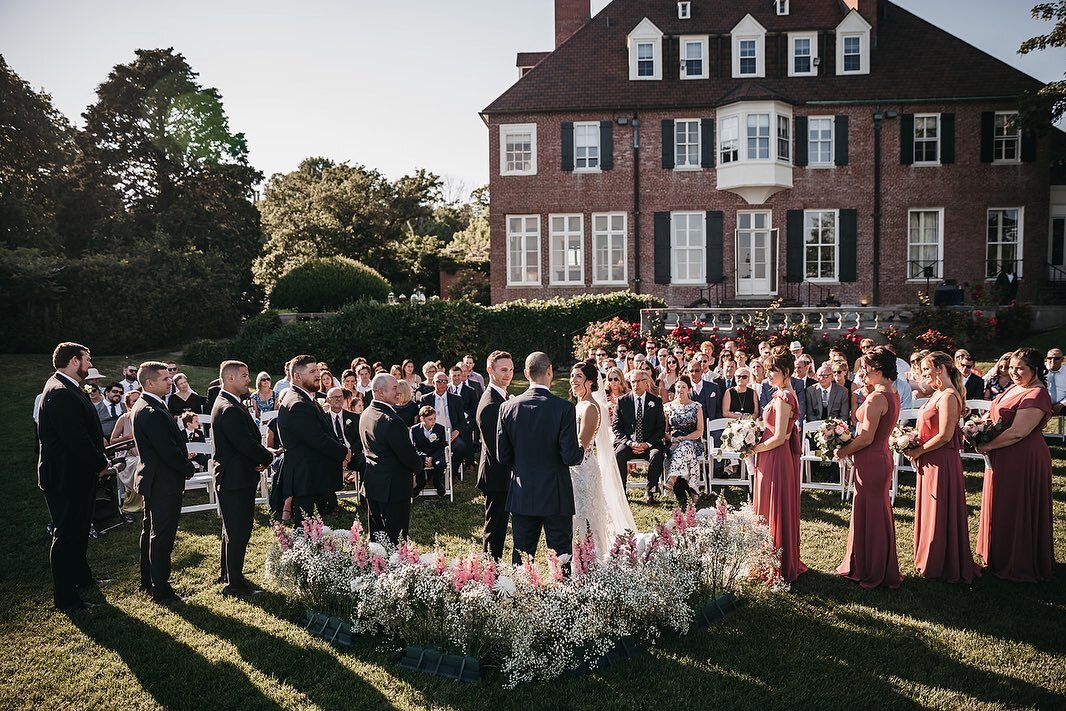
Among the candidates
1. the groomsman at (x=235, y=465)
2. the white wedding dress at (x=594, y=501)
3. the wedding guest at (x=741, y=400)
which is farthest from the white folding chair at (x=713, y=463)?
the groomsman at (x=235, y=465)

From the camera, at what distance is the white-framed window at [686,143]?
2658 centimetres

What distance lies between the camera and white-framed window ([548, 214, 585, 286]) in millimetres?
27375

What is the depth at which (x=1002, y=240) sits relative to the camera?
86.7ft

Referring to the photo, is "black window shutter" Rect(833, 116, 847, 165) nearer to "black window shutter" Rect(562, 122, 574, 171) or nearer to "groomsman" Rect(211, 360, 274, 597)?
"black window shutter" Rect(562, 122, 574, 171)

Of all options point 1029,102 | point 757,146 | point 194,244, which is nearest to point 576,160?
point 757,146

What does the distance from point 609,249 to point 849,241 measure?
339 inches

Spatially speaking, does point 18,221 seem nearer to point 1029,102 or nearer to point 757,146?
point 757,146

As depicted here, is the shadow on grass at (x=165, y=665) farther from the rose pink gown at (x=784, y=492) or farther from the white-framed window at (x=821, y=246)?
the white-framed window at (x=821, y=246)

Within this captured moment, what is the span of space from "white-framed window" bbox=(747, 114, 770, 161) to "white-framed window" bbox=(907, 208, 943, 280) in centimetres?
591

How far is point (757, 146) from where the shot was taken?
25.7 metres

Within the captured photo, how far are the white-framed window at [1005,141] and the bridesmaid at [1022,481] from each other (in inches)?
922

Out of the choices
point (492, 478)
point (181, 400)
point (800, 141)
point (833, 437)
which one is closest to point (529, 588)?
point (492, 478)

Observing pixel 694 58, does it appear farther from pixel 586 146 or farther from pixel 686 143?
pixel 586 146

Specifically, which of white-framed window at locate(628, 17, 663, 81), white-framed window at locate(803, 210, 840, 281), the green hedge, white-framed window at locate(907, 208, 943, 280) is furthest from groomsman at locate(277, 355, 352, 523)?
white-framed window at locate(907, 208, 943, 280)
